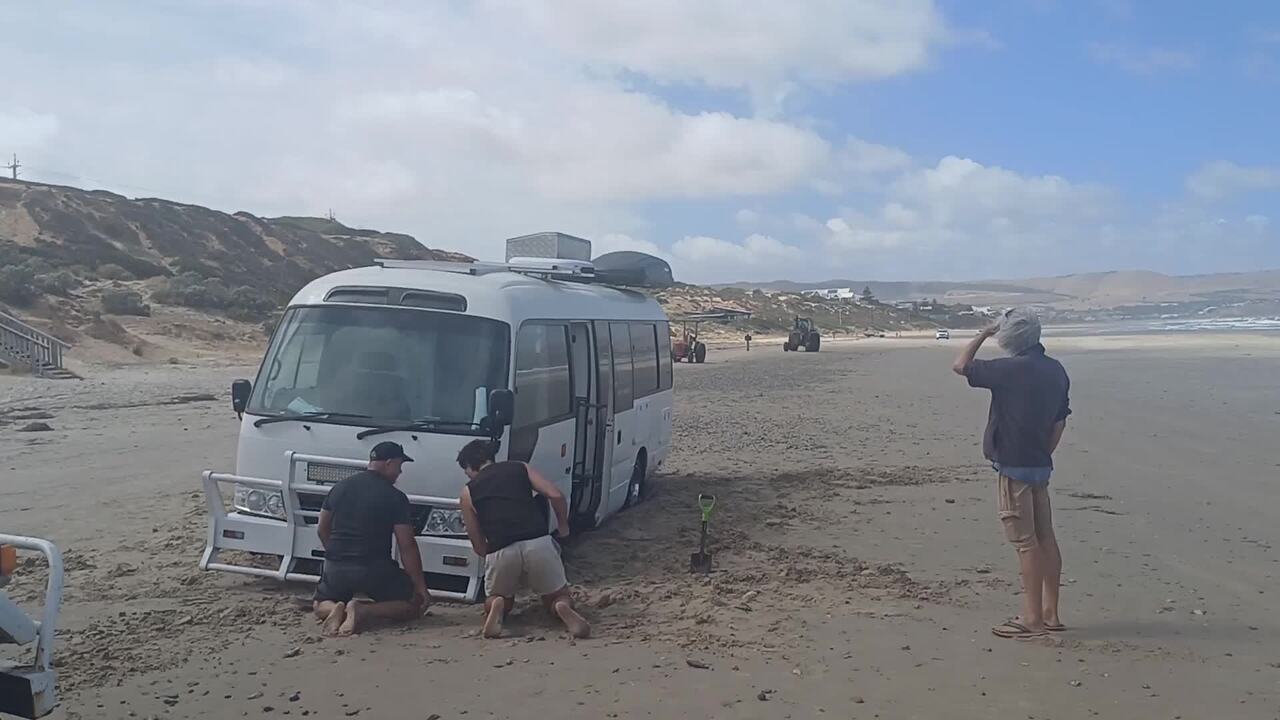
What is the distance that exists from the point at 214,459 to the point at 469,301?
8354mm

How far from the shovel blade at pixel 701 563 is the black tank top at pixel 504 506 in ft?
6.26

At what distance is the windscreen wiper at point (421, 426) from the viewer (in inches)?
329

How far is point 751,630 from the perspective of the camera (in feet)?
24.5

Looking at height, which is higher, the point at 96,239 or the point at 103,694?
the point at 96,239

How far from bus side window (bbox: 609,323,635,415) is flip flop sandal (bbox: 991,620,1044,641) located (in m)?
4.85

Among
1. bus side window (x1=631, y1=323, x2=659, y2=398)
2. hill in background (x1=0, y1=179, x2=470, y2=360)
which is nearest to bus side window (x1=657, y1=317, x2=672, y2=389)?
bus side window (x1=631, y1=323, x2=659, y2=398)

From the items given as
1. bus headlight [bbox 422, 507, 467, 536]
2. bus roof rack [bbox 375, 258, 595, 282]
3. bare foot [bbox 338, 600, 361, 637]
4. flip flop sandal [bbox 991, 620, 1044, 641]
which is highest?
bus roof rack [bbox 375, 258, 595, 282]

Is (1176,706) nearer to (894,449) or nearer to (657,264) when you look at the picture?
(657,264)

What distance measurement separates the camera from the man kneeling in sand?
7508 mm

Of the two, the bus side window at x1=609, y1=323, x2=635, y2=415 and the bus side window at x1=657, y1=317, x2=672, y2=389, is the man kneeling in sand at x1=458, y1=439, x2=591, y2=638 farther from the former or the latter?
the bus side window at x1=657, y1=317, x2=672, y2=389

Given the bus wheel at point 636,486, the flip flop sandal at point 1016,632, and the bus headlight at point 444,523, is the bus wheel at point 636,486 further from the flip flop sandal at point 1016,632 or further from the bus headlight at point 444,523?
the flip flop sandal at point 1016,632

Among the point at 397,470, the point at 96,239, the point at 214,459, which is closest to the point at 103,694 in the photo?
the point at 397,470

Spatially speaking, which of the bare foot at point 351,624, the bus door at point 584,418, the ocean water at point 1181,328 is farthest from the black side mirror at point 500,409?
the ocean water at point 1181,328

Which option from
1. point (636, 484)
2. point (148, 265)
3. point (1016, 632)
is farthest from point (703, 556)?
point (148, 265)
